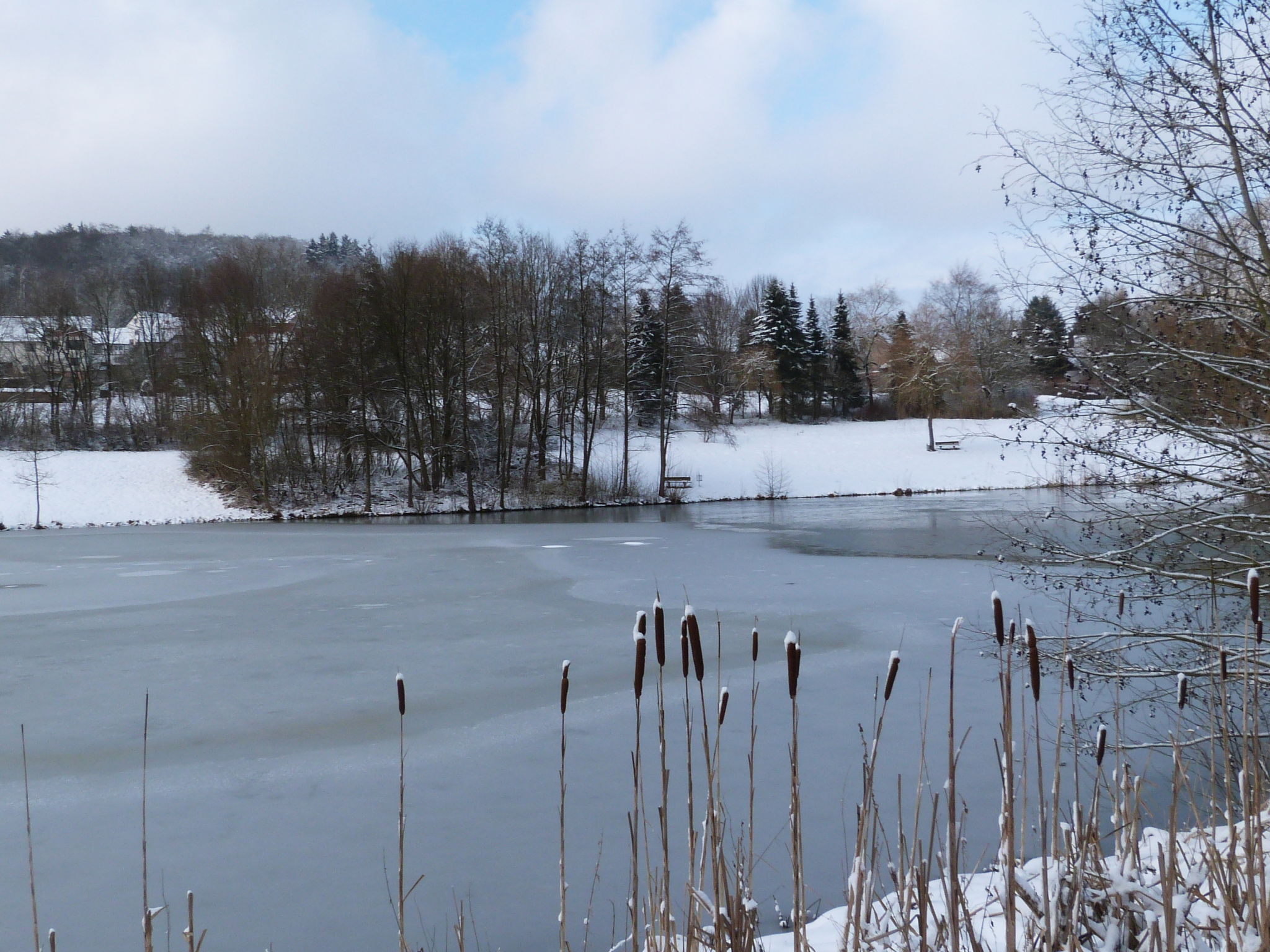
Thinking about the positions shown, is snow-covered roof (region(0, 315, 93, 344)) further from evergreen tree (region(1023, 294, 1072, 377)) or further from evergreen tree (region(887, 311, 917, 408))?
evergreen tree (region(1023, 294, 1072, 377))

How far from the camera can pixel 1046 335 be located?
16.5 feet

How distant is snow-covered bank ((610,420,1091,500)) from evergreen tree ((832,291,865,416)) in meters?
6.55

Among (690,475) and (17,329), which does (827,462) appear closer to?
(690,475)

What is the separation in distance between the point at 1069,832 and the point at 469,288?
1061 inches

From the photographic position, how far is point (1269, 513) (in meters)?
4.64

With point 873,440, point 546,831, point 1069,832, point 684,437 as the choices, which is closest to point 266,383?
point 684,437

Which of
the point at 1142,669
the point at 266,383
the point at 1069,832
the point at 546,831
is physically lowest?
the point at 546,831

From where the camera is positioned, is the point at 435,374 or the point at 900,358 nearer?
the point at 435,374

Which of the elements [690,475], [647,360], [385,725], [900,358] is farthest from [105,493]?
[900,358]

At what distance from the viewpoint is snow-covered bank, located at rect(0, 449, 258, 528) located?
2458cm

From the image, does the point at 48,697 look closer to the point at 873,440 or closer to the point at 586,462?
the point at 586,462

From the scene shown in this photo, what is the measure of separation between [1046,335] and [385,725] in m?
4.32

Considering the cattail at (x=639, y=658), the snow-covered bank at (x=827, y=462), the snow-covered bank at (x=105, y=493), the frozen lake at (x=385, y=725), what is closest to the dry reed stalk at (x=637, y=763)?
the cattail at (x=639, y=658)

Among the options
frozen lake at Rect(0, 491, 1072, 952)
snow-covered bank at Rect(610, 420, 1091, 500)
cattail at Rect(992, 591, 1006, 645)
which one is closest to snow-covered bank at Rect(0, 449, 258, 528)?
snow-covered bank at Rect(610, 420, 1091, 500)
